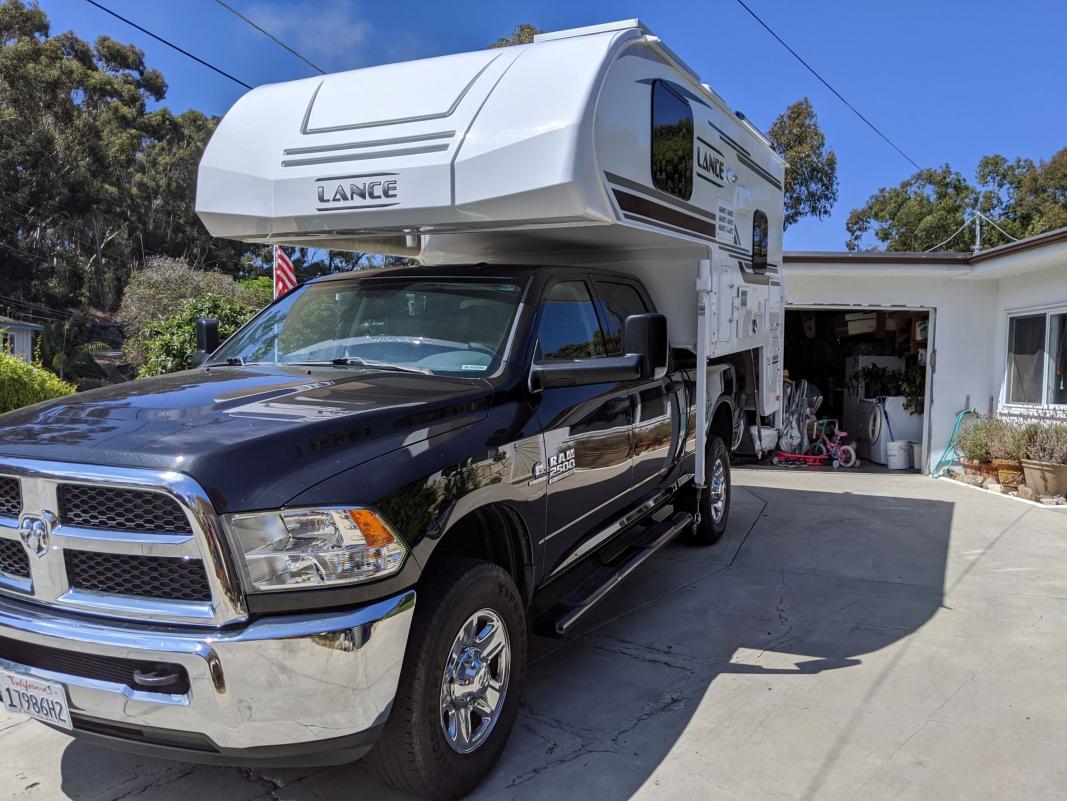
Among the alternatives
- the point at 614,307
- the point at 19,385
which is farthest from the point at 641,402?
the point at 19,385

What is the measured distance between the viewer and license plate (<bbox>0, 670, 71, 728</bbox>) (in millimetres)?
2352

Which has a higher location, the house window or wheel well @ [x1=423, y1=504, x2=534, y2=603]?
the house window

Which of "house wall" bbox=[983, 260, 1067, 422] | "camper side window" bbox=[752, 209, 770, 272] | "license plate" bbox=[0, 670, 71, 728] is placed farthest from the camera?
"house wall" bbox=[983, 260, 1067, 422]

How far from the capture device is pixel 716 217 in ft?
19.2

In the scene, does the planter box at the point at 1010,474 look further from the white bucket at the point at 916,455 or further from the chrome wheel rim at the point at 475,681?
the chrome wheel rim at the point at 475,681

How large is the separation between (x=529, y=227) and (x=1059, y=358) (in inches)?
337

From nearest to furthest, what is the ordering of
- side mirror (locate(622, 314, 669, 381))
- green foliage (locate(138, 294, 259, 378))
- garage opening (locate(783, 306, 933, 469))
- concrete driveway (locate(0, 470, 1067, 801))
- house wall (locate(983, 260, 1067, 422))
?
concrete driveway (locate(0, 470, 1067, 801)), side mirror (locate(622, 314, 669, 381)), green foliage (locate(138, 294, 259, 378)), house wall (locate(983, 260, 1067, 422)), garage opening (locate(783, 306, 933, 469))

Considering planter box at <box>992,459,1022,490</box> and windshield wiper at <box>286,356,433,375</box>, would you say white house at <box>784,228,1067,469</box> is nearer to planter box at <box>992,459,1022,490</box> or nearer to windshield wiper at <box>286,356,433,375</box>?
planter box at <box>992,459,1022,490</box>

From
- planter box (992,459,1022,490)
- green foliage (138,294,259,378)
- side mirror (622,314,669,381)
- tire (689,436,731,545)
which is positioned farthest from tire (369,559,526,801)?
planter box (992,459,1022,490)

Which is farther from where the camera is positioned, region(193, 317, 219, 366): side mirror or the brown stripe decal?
region(193, 317, 219, 366): side mirror

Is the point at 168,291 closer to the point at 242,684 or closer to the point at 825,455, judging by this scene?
the point at 825,455

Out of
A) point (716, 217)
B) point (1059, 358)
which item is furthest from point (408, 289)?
point (1059, 358)

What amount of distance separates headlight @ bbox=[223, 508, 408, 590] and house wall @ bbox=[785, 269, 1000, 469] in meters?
9.94

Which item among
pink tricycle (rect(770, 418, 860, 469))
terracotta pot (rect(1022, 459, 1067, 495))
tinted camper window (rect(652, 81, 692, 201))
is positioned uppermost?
tinted camper window (rect(652, 81, 692, 201))
